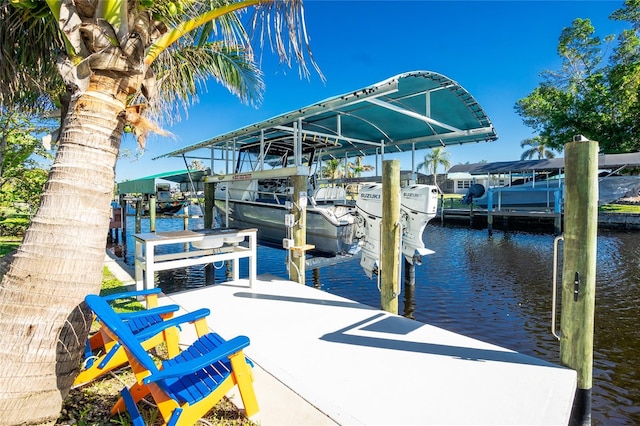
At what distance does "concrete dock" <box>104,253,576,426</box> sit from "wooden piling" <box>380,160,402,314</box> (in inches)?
11.8

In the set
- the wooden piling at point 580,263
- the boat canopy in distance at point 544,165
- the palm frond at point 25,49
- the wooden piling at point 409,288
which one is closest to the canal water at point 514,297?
the wooden piling at point 409,288

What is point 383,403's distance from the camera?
2.63 m

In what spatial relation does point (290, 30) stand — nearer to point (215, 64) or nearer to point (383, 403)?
point (383, 403)

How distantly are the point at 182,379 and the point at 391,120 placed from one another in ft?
24.0

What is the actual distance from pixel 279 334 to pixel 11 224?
14.6 metres

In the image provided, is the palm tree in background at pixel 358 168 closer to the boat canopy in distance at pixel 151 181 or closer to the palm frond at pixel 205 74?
the boat canopy in distance at pixel 151 181

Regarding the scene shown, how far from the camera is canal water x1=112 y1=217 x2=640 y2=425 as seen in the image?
4656 mm

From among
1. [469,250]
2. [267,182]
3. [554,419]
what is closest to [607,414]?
[554,419]

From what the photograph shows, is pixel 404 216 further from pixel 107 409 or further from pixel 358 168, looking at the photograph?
pixel 358 168

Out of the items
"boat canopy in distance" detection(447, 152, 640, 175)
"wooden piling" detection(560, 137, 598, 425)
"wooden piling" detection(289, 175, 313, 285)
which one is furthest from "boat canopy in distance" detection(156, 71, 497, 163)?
"boat canopy in distance" detection(447, 152, 640, 175)

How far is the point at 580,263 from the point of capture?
3055 millimetres

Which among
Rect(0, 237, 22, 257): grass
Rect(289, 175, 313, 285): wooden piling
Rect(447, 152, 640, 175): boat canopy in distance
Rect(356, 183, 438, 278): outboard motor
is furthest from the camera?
Rect(447, 152, 640, 175): boat canopy in distance

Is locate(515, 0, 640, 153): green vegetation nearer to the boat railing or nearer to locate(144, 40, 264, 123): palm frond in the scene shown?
the boat railing

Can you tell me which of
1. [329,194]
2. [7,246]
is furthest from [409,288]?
[7,246]
